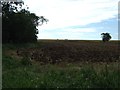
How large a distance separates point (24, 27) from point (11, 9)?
287 cm

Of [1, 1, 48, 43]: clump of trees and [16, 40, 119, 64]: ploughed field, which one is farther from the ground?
[1, 1, 48, 43]: clump of trees

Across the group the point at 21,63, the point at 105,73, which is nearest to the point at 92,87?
the point at 105,73

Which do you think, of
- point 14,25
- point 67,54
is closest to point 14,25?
point 14,25

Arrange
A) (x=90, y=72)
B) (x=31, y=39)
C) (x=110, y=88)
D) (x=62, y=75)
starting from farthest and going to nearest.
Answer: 1. (x=31, y=39)
2. (x=62, y=75)
3. (x=90, y=72)
4. (x=110, y=88)

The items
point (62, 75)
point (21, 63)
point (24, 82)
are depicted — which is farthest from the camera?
point (21, 63)

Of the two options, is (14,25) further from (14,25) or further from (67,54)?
(67,54)

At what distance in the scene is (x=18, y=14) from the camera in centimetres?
4388

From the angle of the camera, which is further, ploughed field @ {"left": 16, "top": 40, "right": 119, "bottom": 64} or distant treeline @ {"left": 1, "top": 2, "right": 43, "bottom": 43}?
distant treeline @ {"left": 1, "top": 2, "right": 43, "bottom": 43}

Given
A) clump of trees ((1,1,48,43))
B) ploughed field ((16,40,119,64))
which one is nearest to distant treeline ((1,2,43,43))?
clump of trees ((1,1,48,43))

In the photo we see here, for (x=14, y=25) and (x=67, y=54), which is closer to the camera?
(x=67, y=54)

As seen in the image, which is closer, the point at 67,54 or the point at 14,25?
the point at 67,54

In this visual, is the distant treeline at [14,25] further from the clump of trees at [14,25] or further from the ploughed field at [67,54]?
the ploughed field at [67,54]

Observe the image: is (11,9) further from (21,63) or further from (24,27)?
(21,63)

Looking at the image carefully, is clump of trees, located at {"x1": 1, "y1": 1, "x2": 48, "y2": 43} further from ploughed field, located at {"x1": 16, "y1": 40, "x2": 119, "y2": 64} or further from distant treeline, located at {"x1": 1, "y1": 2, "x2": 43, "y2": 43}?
ploughed field, located at {"x1": 16, "y1": 40, "x2": 119, "y2": 64}
